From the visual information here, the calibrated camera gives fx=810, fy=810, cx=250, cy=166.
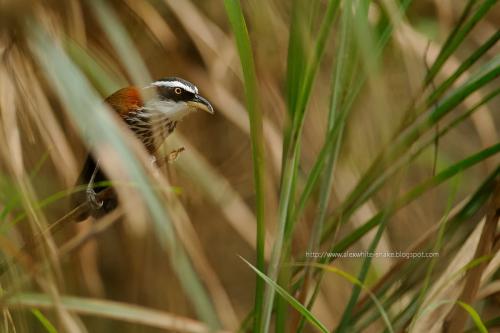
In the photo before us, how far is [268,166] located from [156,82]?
0.35 m

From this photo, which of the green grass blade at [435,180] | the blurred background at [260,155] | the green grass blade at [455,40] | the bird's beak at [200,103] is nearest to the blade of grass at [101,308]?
the blurred background at [260,155]

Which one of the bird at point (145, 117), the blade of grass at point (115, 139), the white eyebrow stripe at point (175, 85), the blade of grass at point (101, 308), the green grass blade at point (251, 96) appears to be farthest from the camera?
the white eyebrow stripe at point (175, 85)

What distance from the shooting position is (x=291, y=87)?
105cm

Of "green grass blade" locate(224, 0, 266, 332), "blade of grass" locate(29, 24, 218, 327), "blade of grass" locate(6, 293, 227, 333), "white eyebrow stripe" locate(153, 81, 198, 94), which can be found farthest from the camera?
"white eyebrow stripe" locate(153, 81, 198, 94)

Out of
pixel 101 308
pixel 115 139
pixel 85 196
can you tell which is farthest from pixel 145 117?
pixel 115 139

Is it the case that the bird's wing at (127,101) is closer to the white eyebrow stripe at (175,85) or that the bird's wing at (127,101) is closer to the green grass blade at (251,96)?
the white eyebrow stripe at (175,85)

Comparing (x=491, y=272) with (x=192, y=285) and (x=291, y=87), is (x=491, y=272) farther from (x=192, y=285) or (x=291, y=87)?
(x=192, y=285)

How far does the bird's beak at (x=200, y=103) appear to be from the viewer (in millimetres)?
1447

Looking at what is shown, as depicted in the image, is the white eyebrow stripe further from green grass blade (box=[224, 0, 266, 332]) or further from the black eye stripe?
green grass blade (box=[224, 0, 266, 332])

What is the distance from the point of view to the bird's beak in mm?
1447

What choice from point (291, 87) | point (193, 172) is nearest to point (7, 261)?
point (193, 172)

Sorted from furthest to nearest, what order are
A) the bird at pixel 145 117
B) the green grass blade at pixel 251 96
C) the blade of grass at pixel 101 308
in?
the bird at pixel 145 117
the blade of grass at pixel 101 308
the green grass blade at pixel 251 96

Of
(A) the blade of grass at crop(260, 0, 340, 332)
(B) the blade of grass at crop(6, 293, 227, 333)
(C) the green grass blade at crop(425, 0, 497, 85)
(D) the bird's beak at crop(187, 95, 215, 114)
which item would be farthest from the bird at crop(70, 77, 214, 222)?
(C) the green grass blade at crop(425, 0, 497, 85)

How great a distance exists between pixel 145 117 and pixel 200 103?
0.11 m
